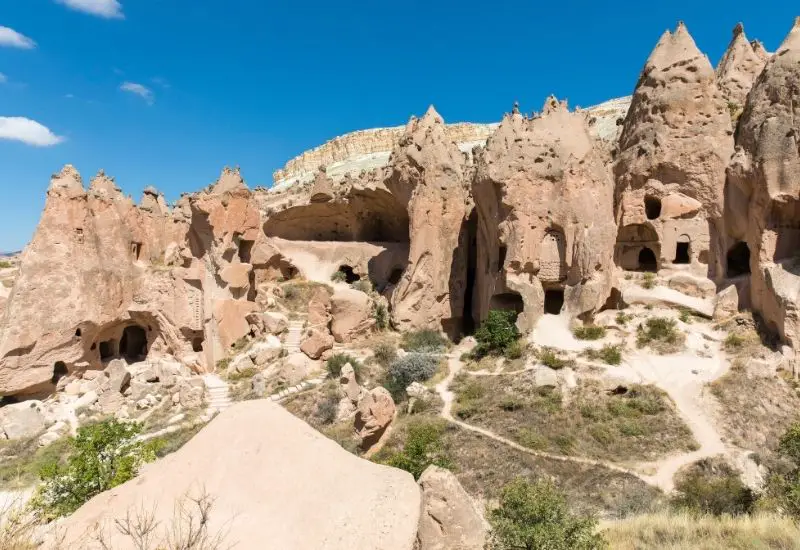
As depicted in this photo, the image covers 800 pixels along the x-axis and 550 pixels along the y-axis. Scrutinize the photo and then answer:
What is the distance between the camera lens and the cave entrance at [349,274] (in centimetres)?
2811

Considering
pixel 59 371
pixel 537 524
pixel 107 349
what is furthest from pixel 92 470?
pixel 107 349

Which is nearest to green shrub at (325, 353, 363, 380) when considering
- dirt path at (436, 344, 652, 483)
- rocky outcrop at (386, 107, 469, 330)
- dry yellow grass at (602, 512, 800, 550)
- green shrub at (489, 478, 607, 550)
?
dirt path at (436, 344, 652, 483)

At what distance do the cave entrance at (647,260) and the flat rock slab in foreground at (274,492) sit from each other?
20198 mm

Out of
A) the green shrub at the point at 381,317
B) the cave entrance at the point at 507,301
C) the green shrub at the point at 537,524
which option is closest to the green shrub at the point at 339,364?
the green shrub at the point at 381,317

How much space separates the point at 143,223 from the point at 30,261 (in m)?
6.18

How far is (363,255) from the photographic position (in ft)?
92.5

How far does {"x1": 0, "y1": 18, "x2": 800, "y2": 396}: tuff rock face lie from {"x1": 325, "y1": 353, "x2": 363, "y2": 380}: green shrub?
113 cm

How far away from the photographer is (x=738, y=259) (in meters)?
19.3

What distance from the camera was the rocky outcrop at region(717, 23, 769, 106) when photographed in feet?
76.1

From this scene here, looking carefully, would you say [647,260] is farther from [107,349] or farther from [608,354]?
[107,349]

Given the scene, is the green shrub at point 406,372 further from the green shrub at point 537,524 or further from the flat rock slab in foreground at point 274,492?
the flat rock slab in foreground at point 274,492

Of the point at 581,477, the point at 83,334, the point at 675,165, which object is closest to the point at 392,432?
the point at 581,477

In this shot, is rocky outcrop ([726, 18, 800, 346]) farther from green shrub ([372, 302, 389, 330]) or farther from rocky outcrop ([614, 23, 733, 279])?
green shrub ([372, 302, 389, 330])

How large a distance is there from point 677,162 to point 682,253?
387cm
